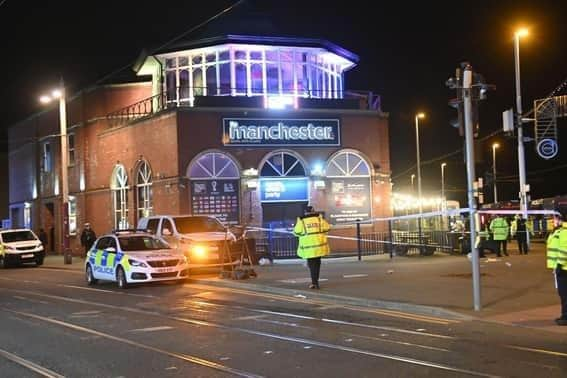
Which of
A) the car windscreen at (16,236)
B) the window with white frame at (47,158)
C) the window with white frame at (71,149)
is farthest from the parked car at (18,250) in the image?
the window with white frame at (47,158)

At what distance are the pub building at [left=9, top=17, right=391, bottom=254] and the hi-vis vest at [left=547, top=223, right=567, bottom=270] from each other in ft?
59.2

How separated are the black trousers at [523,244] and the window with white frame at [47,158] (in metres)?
26.5

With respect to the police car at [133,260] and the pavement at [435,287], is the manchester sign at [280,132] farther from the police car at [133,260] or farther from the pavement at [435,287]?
the police car at [133,260]

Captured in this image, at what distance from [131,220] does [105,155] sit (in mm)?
4289

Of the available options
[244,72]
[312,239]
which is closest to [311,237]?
[312,239]

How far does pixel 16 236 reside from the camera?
29.2m

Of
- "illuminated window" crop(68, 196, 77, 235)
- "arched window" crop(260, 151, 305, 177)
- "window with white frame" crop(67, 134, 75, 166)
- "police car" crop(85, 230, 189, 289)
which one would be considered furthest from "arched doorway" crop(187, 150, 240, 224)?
"window with white frame" crop(67, 134, 75, 166)

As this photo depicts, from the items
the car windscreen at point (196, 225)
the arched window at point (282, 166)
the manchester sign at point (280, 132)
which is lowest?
the car windscreen at point (196, 225)

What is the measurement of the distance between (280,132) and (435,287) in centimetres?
1459

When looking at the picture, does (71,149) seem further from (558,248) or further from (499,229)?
(558,248)

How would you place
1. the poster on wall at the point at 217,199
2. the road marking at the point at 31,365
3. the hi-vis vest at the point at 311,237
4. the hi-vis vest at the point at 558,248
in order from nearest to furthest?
the road marking at the point at 31,365 → the hi-vis vest at the point at 558,248 → the hi-vis vest at the point at 311,237 → the poster on wall at the point at 217,199

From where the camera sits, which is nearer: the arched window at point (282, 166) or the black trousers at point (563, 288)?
the black trousers at point (563, 288)

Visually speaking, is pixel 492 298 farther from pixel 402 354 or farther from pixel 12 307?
pixel 12 307

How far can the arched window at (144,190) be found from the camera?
29031 mm
